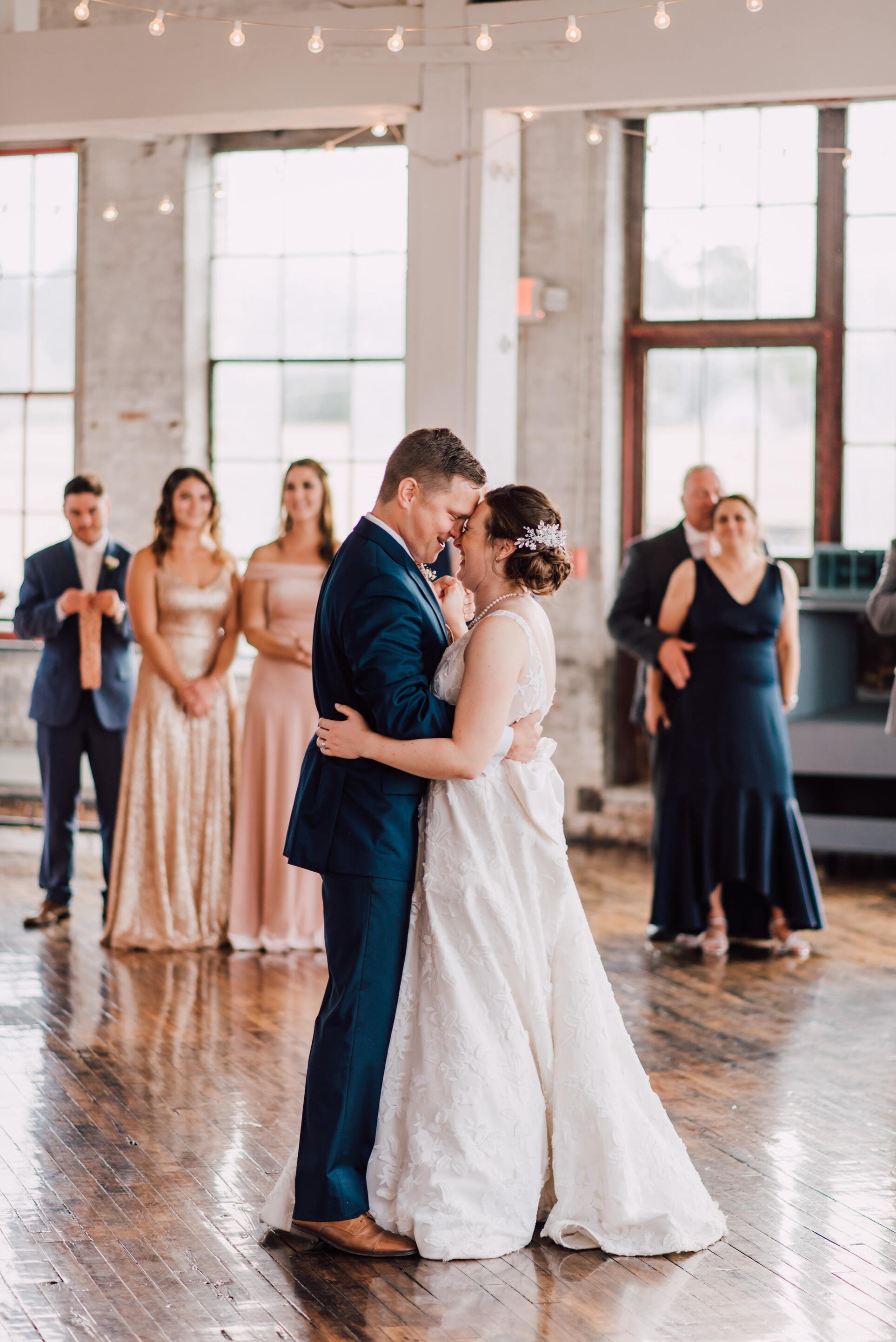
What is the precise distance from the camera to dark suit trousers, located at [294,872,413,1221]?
315 centimetres

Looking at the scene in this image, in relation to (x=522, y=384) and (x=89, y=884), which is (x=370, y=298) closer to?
(x=522, y=384)

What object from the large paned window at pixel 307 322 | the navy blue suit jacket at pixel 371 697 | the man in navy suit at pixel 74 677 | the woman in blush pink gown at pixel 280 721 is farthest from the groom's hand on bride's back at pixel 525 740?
the large paned window at pixel 307 322

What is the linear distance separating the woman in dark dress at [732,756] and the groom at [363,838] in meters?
2.97

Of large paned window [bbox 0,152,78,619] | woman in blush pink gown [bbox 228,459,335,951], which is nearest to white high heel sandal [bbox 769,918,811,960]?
woman in blush pink gown [bbox 228,459,335,951]

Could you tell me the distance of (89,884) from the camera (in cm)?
733

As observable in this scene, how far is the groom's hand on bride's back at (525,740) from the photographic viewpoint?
3271 mm

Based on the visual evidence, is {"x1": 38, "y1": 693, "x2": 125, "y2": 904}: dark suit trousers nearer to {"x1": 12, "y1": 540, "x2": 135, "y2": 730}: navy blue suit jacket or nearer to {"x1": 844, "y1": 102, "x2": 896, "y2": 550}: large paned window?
{"x1": 12, "y1": 540, "x2": 135, "y2": 730}: navy blue suit jacket

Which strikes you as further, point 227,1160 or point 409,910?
point 227,1160

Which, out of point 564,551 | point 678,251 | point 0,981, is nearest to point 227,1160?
point 564,551

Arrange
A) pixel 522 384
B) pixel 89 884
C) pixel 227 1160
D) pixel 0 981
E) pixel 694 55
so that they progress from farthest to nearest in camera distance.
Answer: pixel 522 384
pixel 89 884
pixel 694 55
pixel 0 981
pixel 227 1160

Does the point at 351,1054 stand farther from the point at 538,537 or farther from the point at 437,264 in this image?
the point at 437,264

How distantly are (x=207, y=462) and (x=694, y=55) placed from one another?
4.60 meters

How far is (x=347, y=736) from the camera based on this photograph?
3088mm

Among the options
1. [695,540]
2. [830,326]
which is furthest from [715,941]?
[830,326]
